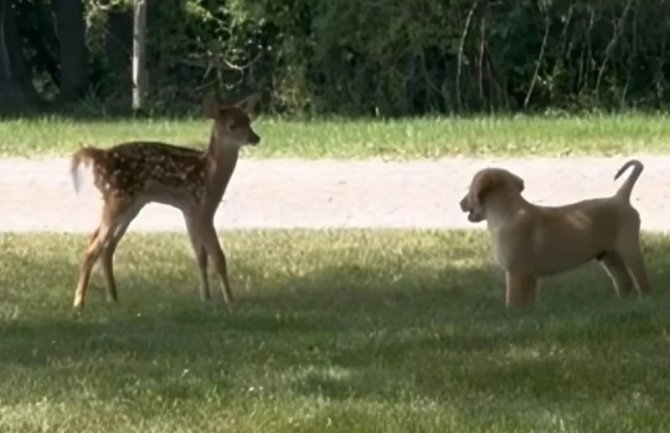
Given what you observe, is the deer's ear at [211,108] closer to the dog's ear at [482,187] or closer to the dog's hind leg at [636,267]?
the dog's ear at [482,187]

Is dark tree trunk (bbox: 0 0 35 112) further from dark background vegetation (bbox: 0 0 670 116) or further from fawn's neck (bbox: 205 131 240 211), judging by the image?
fawn's neck (bbox: 205 131 240 211)

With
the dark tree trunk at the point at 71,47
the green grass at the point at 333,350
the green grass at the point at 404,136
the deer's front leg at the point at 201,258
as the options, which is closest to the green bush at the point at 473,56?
the dark tree trunk at the point at 71,47

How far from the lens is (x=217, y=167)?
34.3 feet

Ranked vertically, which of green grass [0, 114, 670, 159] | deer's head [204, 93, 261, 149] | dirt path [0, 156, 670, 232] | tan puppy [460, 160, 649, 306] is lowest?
green grass [0, 114, 670, 159]

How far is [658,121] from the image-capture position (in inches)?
751

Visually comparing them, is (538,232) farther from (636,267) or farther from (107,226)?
(107,226)

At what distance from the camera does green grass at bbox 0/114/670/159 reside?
55.2ft

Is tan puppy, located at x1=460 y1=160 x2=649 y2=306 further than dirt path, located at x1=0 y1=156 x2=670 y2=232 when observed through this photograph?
No

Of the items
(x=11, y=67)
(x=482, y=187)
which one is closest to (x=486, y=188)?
(x=482, y=187)

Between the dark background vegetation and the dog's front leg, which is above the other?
the dog's front leg

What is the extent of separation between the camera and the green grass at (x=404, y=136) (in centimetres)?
1683

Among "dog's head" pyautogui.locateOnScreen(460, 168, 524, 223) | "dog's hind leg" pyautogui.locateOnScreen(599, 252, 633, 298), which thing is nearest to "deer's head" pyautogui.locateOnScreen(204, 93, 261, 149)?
"dog's head" pyautogui.locateOnScreen(460, 168, 524, 223)

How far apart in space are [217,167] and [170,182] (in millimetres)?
305

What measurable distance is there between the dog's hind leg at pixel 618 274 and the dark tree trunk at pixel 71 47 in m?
17.1
